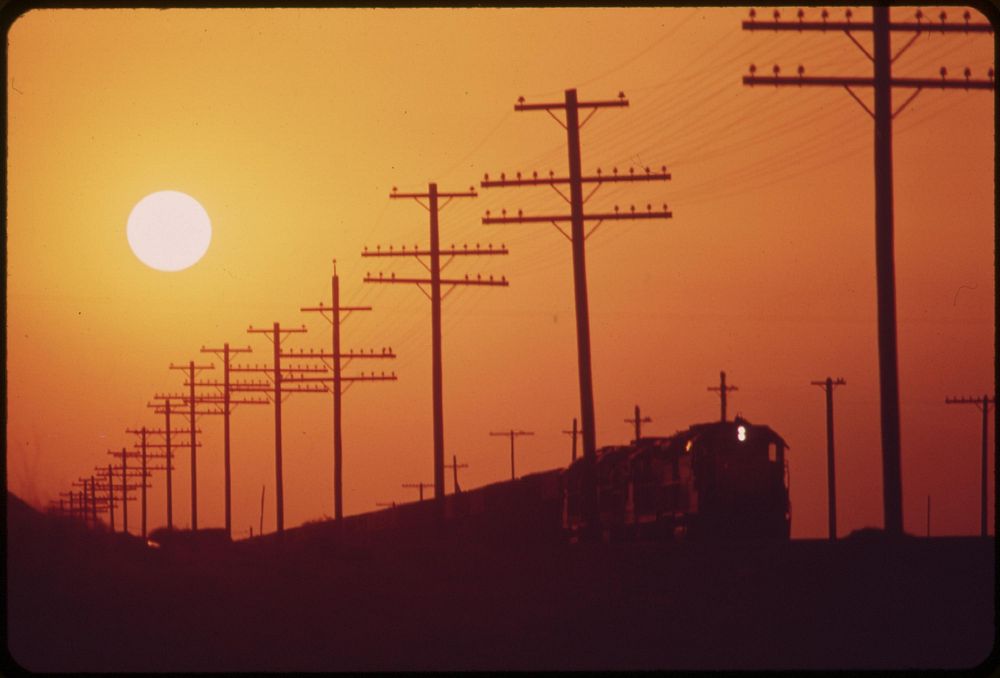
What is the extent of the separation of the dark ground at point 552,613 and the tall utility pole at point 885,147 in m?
1.77

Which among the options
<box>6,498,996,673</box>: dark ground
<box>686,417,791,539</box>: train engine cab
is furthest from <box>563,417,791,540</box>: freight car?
<box>6,498,996,673</box>: dark ground

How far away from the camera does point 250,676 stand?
18375 mm

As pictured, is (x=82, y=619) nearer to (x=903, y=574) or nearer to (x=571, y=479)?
(x=903, y=574)

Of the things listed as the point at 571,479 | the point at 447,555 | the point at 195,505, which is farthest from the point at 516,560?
the point at 195,505

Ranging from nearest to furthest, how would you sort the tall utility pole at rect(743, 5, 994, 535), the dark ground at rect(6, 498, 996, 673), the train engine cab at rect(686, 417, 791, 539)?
the dark ground at rect(6, 498, 996, 673), the tall utility pole at rect(743, 5, 994, 535), the train engine cab at rect(686, 417, 791, 539)

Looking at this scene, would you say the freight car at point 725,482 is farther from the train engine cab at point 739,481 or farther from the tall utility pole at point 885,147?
the tall utility pole at point 885,147

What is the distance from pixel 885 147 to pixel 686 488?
431 inches

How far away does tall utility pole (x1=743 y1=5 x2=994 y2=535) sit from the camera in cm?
2964

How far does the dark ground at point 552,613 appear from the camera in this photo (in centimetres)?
1998

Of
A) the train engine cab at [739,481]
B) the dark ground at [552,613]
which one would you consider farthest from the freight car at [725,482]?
the dark ground at [552,613]

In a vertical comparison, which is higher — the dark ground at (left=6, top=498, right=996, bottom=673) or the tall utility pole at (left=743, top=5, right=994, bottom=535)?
the tall utility pole at (left=743, top=5, right=994, bottom=535)

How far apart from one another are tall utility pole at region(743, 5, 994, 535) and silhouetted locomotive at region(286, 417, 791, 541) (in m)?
8.48

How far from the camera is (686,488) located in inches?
1533

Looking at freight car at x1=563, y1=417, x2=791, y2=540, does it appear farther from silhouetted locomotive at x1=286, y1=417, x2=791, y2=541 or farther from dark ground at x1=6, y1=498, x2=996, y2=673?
dark ground at x1=6, y1=498, x2=996, y2=673
